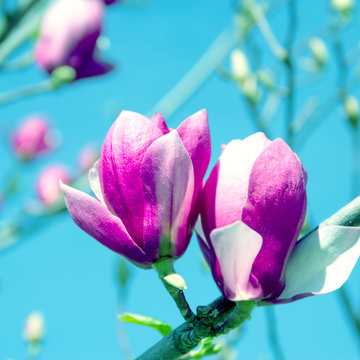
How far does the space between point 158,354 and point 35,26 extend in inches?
35.3

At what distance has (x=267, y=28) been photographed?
1.05 metres

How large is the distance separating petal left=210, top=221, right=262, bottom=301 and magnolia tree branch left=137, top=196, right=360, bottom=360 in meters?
0.01

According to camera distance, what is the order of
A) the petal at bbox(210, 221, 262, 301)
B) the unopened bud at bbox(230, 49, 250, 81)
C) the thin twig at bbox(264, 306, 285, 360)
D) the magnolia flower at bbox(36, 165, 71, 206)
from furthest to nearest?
the magnolia flower at bbox(36, 165, 71, 206), the unopened bud at bbox(230, 49, 250, 81), the thin twig at bbox(264, 306, 285, 360), the petal at bbox(210, 221, 262, 301)

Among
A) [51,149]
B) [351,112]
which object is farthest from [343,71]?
[51,149]

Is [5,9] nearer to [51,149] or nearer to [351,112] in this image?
[351,112]

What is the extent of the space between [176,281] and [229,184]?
0.07 metres

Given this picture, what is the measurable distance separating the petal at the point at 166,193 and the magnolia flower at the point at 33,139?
148cm

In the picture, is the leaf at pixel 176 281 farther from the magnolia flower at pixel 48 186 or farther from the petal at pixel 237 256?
the magnolia flower at pixel 48 186

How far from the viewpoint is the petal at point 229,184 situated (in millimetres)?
371

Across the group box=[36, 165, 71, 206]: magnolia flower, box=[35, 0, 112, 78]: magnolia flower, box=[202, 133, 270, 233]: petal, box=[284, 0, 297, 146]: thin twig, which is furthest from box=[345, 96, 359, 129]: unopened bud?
box=[36, 165, 71, 206]: magnolia flower

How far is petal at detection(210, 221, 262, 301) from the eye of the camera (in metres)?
0.35

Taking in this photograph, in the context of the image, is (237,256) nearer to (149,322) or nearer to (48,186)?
(149,322)

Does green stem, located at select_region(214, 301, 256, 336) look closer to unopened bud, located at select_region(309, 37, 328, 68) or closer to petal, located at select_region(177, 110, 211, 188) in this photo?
petal, located at select_region(177, 110, 211, 188)

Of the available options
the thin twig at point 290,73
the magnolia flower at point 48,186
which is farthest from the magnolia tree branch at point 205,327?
the magnolia flower at point 48,186
